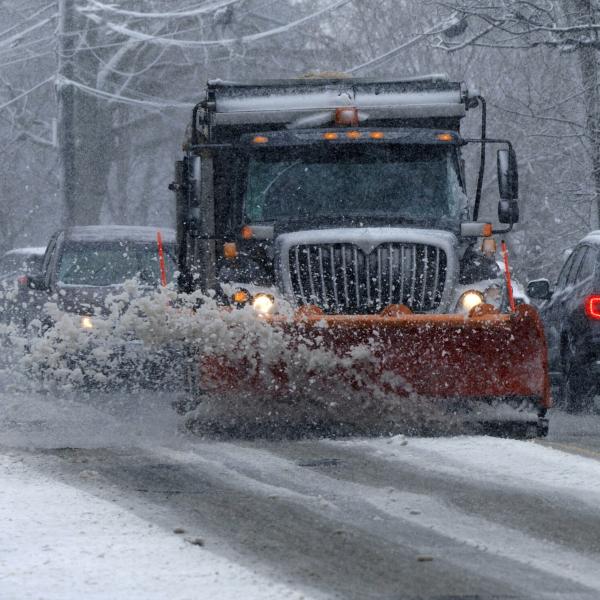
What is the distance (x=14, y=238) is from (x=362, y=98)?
128ft

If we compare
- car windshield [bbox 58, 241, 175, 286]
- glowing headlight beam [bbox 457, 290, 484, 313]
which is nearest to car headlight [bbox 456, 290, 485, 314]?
glowing headlight beam [bbox 457, 290, 484, 313]

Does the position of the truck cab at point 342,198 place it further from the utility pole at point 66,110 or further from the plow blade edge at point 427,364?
the utility pole at point 66,110

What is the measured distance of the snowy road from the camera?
6.14m

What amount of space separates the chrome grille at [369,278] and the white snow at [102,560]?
3.76 meters

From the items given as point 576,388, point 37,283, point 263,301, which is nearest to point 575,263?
point 576,388

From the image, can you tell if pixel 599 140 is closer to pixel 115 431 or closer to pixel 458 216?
pixel 458 216

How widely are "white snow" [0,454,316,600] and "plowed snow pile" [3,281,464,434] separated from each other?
263 centimetres

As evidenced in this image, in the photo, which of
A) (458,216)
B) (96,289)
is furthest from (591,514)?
(96,289)

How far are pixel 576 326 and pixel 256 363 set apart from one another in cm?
429

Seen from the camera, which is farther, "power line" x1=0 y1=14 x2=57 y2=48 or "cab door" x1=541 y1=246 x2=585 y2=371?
"power line" x1=0 y1=14 x2=57 y2=48

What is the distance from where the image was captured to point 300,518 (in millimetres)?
7602

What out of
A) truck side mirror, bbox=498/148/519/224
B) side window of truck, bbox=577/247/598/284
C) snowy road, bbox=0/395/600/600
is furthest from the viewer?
side window of truck, bbox=577/247/598/284

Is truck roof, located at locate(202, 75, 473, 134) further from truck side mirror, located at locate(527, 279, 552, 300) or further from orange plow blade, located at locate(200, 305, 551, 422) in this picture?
truck side mirror, located at locate(527, 279, 552, 300)

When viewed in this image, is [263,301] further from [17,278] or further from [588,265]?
[17,278]
